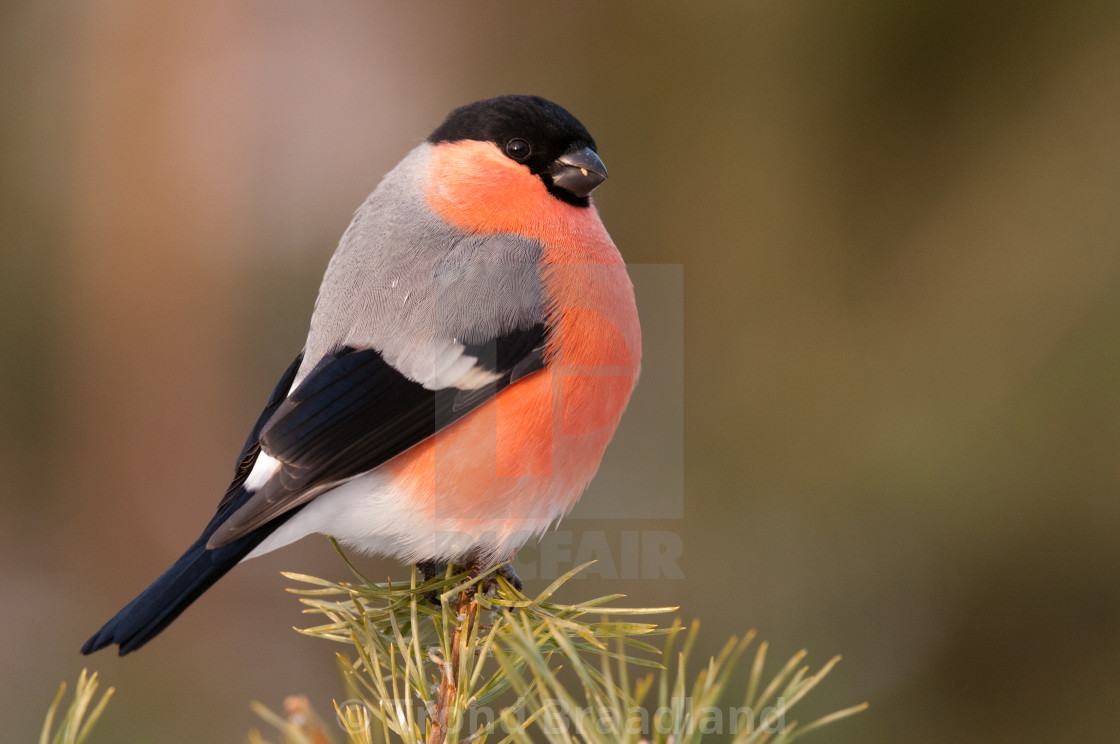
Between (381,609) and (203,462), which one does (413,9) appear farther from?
(381,609)

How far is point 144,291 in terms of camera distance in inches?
130

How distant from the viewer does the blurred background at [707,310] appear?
2764 millimetres

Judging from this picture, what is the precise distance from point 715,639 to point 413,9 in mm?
2439

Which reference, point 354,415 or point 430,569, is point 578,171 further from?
point 430,569

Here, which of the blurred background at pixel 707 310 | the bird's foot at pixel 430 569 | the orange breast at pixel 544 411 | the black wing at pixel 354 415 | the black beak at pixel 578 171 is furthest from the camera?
the blurred background at pixel 707 310

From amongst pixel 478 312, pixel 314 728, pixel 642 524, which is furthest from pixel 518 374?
pixel 642 524

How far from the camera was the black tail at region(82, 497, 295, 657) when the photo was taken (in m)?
1.11

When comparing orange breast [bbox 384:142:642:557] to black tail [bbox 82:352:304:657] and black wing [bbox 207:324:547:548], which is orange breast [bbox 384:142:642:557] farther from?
black tail [bbox 82:352:304:657]

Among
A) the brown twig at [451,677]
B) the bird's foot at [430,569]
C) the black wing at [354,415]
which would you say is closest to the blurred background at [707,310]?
the bird's foot at [430,569]

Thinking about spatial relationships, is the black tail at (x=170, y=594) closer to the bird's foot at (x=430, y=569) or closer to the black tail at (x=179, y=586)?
the black tail at (x=179, y=586)

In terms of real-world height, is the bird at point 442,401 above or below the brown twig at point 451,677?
above

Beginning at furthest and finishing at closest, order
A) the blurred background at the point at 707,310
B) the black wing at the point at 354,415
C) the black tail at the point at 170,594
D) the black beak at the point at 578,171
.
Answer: the blurred background at the point at 707,310 < the black beak at the point at 578,171 < the black wing at the point at 354,415 < the black tail at the point at 170,594

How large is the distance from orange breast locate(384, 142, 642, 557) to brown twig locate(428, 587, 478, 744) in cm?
19

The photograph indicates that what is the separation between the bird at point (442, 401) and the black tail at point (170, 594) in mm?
12
